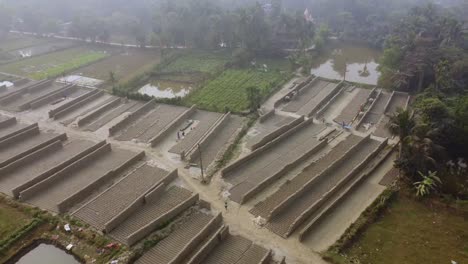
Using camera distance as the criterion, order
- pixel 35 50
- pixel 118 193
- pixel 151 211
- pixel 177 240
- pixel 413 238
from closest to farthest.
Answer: pixel 177 240 → pixel 413 238 → pixel 151 211 → pixel 118 193 → pixel 35 50

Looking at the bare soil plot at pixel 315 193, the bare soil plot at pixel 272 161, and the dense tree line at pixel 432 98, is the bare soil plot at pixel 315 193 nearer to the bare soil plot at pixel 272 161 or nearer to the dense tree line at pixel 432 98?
the bare soil plot at pixel 272 161

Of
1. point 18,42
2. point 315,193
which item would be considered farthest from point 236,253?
point 18,42

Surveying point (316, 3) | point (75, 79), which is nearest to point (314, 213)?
point (75, 79)

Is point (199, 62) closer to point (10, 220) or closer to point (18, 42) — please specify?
point (10, 220)

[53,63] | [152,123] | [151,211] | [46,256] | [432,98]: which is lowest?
[46,256]

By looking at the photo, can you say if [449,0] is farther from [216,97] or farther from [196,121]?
[196,121]

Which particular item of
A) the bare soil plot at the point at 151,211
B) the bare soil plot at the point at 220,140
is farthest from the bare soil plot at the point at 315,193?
the bare soil plot at the point at 220,140

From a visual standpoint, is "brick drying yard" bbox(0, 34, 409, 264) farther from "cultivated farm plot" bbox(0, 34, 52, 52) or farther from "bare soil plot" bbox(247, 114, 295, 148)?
"cultivated farm plot" bbox(0, 34, 52, 52)

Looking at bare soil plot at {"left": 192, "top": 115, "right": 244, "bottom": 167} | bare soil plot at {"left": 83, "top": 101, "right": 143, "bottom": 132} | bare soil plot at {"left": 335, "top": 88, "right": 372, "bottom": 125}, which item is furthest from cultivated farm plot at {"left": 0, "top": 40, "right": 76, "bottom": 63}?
bare soil plot at {"left": 335, "top": 88, "right": 372, "bottom": 125}
